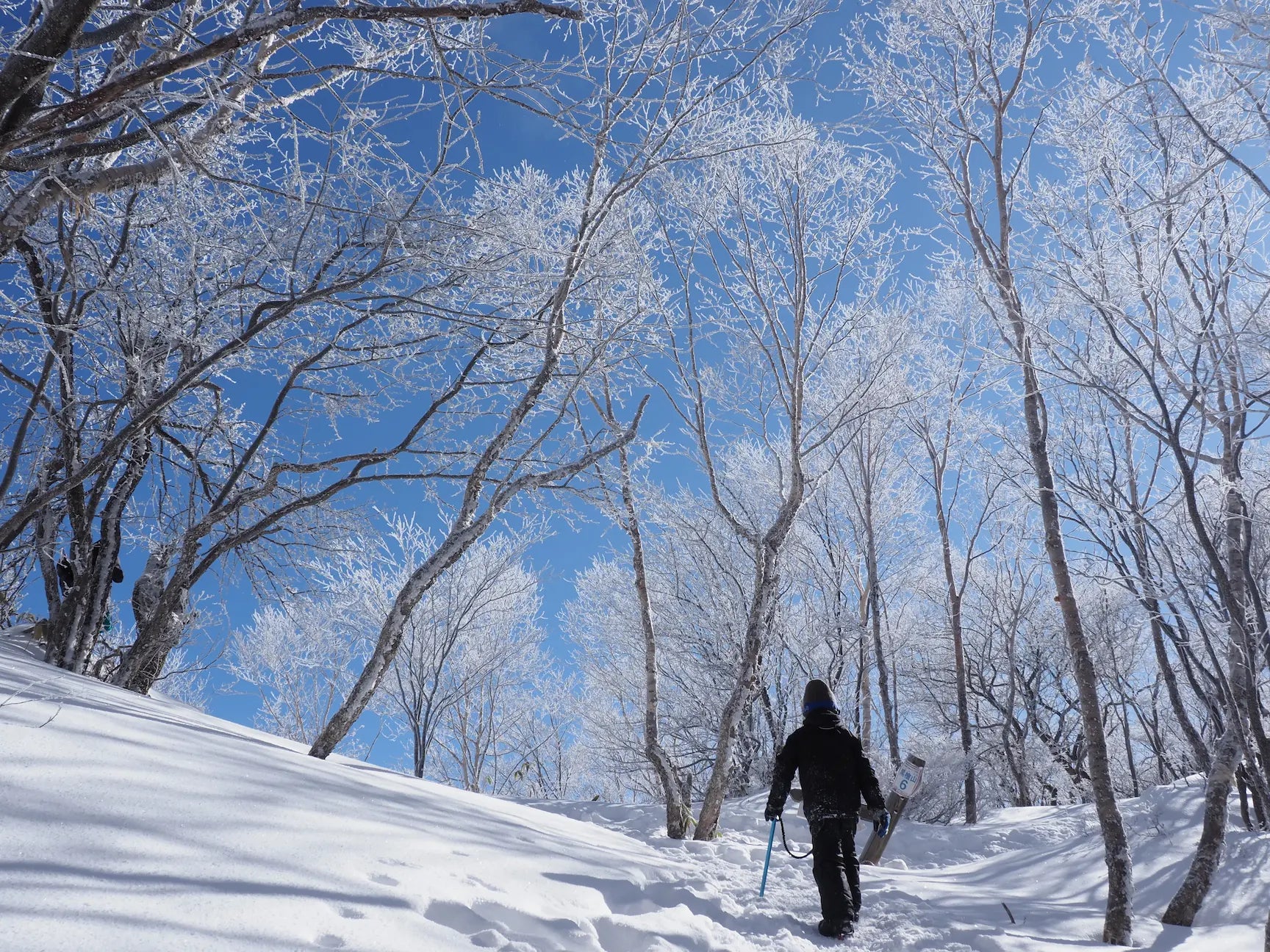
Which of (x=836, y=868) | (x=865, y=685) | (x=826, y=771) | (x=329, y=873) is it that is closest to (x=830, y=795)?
(x=826, y=771)

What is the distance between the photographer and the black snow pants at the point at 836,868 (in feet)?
13.4

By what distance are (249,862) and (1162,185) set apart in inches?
277

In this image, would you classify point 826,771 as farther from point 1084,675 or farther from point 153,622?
point 153,622

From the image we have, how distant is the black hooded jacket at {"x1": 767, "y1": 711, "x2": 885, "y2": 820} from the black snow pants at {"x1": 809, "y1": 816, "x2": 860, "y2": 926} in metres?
0.07

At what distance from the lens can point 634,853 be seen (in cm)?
490

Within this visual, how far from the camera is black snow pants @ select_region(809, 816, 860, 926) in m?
4.07

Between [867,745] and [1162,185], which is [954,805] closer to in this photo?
[867,745]

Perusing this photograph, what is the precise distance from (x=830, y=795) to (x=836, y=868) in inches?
17.8

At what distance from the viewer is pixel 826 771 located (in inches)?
180

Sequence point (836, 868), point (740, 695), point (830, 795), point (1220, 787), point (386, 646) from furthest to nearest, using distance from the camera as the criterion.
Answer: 1. point (740, 695)
2. point (386, 646)
3. point (1220, 787)
4. point (830, 795)
5. point (836, 868)

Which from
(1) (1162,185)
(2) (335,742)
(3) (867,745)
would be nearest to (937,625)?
(3) (867,745)

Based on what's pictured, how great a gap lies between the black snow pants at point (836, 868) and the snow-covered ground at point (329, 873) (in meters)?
0.17

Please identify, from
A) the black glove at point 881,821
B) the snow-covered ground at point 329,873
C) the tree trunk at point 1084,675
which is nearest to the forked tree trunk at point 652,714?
the snow-covered ground at point 329,873

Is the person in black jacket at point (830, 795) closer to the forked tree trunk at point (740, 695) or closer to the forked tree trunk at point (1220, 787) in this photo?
the forked tree trunk at point (740, 695)
